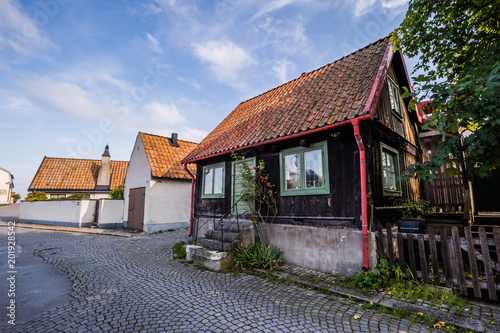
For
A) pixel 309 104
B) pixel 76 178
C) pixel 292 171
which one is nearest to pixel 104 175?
pixel 76 178

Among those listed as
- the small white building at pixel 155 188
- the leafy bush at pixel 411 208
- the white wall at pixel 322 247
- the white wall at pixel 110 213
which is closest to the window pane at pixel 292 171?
the white wall at pixel 322 247

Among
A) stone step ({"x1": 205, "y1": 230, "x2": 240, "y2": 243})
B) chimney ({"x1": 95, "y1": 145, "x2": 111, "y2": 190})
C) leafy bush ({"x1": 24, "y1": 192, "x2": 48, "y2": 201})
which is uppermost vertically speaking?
chimney ({"x1": 95, "y1": 145, "x2": 111, "y2": 190})

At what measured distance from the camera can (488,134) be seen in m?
4.57

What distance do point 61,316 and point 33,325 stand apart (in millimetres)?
353

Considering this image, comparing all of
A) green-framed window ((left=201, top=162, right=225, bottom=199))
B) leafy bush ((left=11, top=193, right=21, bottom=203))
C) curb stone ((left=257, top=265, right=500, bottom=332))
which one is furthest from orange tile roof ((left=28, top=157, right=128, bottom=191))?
leafy bush ((left=11, top=193, right=21, bottom=203))

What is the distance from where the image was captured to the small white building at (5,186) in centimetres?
4825

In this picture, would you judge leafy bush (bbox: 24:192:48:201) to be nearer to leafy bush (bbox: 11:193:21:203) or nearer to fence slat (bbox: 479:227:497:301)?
fence slat (bbox: 479:227:497:301)

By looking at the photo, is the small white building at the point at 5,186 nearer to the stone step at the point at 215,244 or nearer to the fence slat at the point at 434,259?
the stone step at the point at 215,244

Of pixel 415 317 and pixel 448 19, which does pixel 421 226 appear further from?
pixel 448 19

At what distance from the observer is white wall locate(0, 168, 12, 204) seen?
48.2 metres

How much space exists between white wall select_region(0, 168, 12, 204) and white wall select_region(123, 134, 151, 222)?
48.8 metres

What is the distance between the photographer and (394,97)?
8.43m

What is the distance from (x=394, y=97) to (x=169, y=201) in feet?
42.5

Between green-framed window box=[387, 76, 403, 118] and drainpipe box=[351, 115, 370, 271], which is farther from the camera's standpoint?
green-framed window box=[387, 76, 403, 118]
